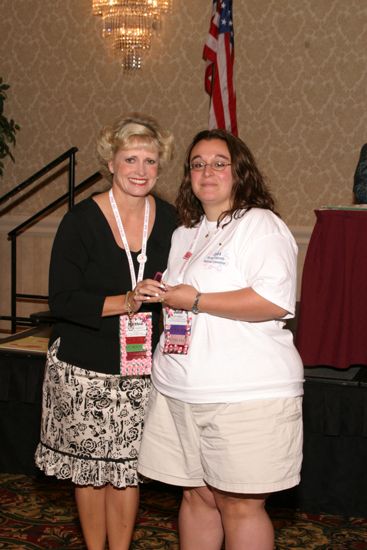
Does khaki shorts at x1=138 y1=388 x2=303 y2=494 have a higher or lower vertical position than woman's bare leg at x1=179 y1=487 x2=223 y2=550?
higher

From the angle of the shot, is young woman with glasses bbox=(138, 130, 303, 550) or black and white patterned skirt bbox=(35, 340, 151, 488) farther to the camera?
black and white patterned skirt bbox=(35, 340, 151, 488)

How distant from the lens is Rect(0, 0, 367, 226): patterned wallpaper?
21.0ft

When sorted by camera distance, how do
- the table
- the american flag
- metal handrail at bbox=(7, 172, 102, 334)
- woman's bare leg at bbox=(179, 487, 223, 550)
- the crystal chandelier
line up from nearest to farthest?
woman's bare leg at bbox=(179, 487, 223, 550), the table, the american flag, the crystal chandelier, metal handrail at bbox=(7, 172, 102, 334)

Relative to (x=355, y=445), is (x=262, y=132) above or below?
above

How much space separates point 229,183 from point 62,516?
1897 mm

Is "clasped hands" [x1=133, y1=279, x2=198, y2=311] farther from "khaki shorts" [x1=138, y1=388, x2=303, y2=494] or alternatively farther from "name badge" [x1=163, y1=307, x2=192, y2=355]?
"khaki shorts" [x1=138, y1=388, x2=303, y2=494]

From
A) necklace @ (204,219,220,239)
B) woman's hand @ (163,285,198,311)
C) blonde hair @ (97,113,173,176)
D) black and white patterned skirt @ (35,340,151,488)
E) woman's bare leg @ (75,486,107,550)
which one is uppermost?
blonde hair @ (97,113,173,176)

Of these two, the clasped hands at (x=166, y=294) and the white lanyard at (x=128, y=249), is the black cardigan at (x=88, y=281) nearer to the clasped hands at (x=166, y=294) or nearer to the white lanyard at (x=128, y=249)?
the white lanyard at (x=128, y=249)

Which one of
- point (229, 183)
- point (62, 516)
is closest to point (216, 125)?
point (62, 516)

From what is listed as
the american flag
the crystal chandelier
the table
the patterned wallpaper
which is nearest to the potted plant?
the patterned wallpaper

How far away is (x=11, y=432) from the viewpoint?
4.02m

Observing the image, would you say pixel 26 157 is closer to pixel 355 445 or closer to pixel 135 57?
pixel 135 57

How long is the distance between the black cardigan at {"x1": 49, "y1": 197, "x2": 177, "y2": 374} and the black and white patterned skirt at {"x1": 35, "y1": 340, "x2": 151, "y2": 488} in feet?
0.19

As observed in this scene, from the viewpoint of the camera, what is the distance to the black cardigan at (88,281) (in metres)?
2.66
